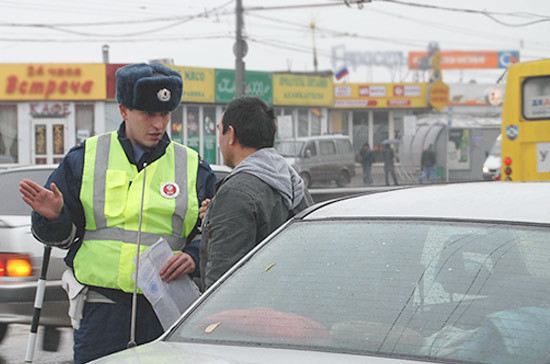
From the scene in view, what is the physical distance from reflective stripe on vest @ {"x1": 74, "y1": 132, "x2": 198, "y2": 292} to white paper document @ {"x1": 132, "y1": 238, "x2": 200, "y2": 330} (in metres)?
0.10

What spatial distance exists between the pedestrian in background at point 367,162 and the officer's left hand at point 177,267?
2919cm

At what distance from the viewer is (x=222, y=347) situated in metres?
2.56

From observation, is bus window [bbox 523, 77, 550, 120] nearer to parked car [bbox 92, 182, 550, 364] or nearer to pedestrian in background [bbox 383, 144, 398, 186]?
parked car [bbox 92, 182, 550, 364]

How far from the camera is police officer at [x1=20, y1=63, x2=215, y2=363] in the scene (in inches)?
133

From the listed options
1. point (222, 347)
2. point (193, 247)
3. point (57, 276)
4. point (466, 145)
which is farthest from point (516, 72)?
point (466, 145)

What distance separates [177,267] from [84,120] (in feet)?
106

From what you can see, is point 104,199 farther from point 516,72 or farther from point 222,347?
point 516,72

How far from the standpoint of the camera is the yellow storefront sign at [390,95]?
4556 cm

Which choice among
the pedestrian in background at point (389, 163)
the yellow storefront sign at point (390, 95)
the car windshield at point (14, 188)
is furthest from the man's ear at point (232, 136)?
the yellow storefront sign at point (390, 95)

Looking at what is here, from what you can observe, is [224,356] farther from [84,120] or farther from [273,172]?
[84,120]

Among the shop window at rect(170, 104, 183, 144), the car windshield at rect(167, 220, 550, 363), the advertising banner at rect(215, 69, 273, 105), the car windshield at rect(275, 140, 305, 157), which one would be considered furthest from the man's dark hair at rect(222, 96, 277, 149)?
the advertising banner at rect(215, 69, 273, 105)

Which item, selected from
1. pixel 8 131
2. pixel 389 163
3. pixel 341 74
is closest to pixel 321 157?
pixel 389 163

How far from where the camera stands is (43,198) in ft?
10.7

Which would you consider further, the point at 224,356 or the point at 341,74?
the point at 341,74
